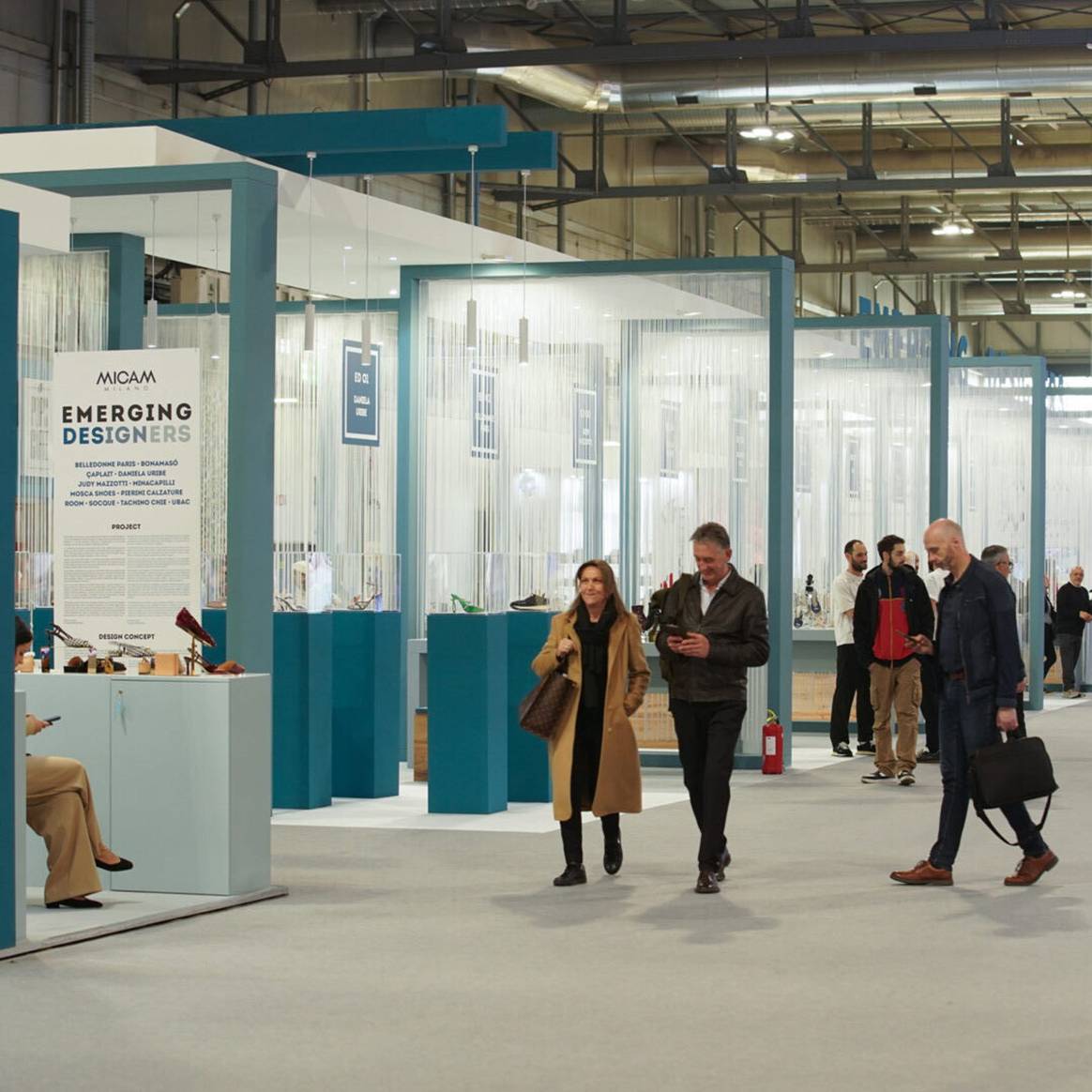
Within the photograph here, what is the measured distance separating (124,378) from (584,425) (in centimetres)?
570

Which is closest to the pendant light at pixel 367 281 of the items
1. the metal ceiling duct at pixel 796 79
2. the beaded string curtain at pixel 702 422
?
the beaded string curtain at pixel 702 422

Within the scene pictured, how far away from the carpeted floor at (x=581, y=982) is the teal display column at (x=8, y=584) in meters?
0.25

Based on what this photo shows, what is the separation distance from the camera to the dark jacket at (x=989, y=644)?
809 cm

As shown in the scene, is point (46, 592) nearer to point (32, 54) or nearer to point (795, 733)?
point (32, 54)

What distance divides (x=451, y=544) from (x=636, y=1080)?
28.3 ft

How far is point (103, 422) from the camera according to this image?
27.4 feet

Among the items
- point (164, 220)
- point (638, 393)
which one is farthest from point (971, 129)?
point (164, 220)

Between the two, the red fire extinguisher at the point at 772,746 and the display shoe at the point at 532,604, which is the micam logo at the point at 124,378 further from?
the red fire extinguisher at the point at 772,746

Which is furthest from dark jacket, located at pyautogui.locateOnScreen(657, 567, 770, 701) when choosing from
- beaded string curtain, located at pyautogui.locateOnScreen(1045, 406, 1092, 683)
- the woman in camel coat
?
beaded string curtain, located at pyautogui.locateOnScreen(1045, 406, 1092, 683)

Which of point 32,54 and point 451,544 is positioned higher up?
point 32,54

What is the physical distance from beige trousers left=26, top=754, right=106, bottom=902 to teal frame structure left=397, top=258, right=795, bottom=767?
597 centimetres

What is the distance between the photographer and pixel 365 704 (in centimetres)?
1170

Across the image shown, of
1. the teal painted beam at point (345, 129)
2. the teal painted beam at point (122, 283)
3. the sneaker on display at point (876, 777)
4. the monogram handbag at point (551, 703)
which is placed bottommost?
the sneaker on display at point (876, 777)

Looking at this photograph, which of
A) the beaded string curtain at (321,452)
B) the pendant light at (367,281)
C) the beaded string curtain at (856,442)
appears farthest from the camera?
the beaded string curtain at (856,442)
